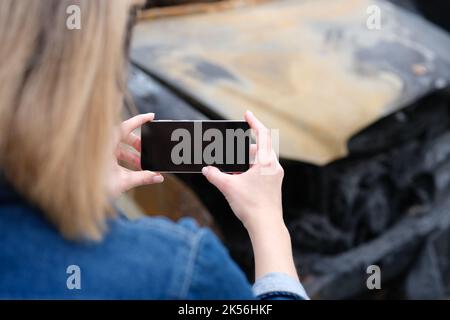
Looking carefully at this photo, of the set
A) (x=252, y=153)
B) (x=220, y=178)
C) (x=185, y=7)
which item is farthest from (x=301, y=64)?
(x=220, y=178)

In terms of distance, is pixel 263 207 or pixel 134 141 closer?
pixel 263 207

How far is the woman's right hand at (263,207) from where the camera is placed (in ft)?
2.23

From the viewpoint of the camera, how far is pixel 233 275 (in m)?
0.57

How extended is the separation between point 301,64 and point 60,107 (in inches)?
49.4

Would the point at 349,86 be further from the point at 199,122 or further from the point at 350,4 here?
the point at 199,122

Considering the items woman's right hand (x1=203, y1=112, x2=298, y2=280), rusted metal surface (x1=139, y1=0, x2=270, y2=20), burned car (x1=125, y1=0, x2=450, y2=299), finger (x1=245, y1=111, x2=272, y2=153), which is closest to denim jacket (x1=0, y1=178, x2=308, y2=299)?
woman's right hand (x1=203, y1=112, x2=298, y2=280)

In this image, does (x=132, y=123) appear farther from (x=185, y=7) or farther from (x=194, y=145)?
(x=185, y=7)

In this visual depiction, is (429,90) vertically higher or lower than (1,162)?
higher

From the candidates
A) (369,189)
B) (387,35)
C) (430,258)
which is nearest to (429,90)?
(387,35)

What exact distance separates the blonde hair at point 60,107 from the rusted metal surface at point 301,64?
93cm

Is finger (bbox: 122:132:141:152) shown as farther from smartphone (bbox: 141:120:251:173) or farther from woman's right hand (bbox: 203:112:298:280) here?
woman's right hand (bbox: 203:112:298:280)

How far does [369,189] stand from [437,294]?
0.40m

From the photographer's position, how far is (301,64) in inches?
67.8

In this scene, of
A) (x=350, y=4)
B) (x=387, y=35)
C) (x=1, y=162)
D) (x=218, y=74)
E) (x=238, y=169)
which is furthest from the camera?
(x=350, y=4)
